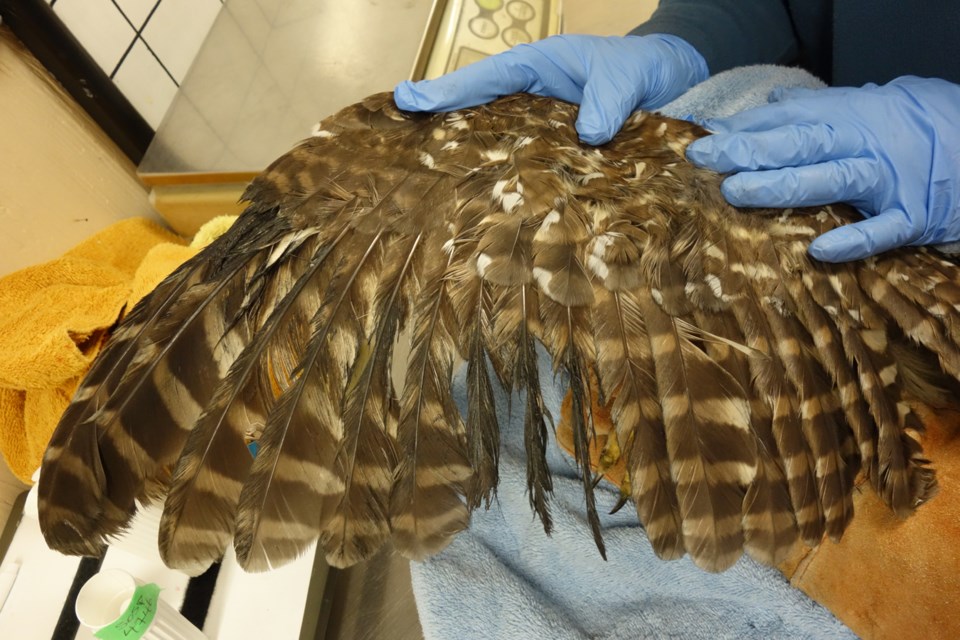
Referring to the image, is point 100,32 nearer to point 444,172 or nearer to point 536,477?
point 444,172

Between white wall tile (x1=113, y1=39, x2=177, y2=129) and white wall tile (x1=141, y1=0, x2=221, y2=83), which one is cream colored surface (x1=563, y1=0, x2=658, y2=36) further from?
white wall tile (x1=113, y1=39, x2=177, y2=129)

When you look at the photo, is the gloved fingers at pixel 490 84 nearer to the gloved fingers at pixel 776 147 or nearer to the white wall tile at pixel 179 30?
the gloved fingers at pixel 776 147

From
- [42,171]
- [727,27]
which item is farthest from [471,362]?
[42,171]

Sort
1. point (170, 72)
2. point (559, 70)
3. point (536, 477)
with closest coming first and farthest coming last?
point (536, 477), point (559, 70), point (170, 72)

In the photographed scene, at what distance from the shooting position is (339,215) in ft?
2.61

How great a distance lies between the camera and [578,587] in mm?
1237

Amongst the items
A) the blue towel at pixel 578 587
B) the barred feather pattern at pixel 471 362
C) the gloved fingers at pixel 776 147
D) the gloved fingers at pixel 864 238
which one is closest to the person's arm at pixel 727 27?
the gloved fingers at pixel 776 147

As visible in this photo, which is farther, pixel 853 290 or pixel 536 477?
pixel 853 290

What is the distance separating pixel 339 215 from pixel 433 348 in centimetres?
25

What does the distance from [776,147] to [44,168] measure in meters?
1.96

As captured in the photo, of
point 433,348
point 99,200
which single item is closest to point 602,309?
point 433,348

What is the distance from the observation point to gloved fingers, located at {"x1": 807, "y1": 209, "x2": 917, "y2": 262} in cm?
87

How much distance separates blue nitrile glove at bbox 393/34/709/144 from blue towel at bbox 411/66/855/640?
0.57m

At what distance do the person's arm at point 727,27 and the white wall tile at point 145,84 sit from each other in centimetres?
168
